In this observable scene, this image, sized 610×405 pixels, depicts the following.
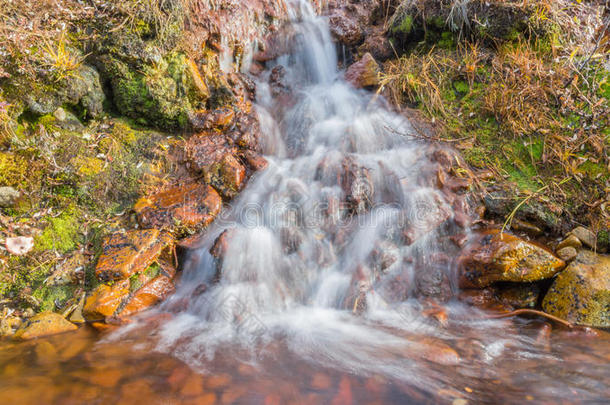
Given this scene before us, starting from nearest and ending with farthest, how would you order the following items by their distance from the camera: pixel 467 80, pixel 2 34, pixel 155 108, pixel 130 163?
pixel 2 34
pixel 130 163
pixel 155 108
pixel 467 80

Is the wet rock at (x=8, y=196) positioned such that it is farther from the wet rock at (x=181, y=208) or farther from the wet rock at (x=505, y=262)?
the wet rock at (x=505, y=262)

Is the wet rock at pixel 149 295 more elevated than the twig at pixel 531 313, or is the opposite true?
the wet rock at pixel 149 295

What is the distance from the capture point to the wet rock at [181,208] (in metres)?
3.61

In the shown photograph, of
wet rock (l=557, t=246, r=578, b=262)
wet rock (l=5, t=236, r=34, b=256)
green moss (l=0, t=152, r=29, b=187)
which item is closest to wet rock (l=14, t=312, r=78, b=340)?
wet rock (l=5, t=236, r=34, b=256)

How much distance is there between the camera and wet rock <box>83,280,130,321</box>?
2.90 metres

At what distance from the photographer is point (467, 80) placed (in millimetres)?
4812

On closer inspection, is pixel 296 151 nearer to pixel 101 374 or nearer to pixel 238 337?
pixel 238 337

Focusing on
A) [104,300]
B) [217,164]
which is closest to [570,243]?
[217,164]

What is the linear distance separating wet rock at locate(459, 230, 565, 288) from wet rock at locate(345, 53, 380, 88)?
3441 millimetres

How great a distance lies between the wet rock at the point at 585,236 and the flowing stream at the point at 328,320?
0.95 meters

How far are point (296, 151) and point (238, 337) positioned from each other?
2.99 meters

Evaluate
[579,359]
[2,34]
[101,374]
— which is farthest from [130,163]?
[579,359]

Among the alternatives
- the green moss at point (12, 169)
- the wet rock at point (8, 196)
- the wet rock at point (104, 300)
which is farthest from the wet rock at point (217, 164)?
the wet rock at point (8, 196)

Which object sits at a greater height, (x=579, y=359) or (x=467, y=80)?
(x=467, y=80)
